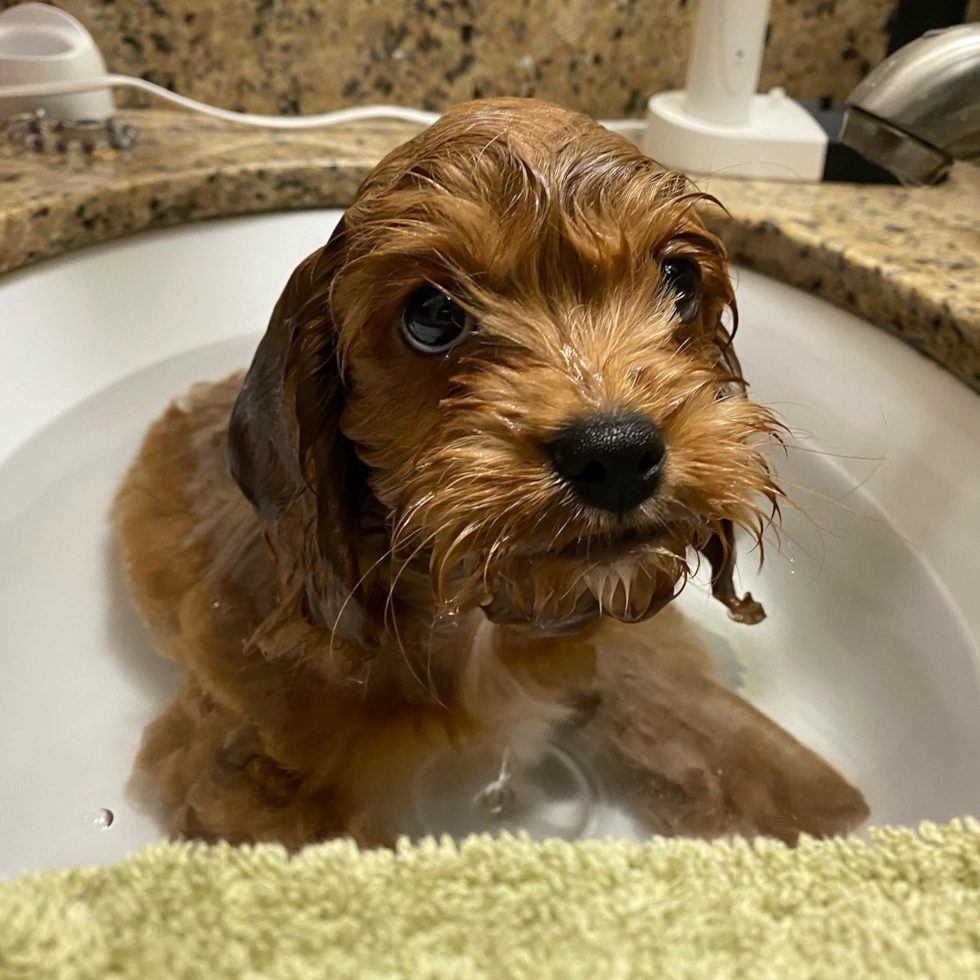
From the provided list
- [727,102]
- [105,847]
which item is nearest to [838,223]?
[727,102]

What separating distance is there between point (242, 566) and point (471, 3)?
4.97 feet

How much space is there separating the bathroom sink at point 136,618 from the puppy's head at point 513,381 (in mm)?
380

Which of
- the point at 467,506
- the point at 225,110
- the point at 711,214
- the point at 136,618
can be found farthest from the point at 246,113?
the point at 467,506

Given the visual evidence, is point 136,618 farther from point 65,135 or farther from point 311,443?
point 65,135

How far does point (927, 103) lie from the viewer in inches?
43.8

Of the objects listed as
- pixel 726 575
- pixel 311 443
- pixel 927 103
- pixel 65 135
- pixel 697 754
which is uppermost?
pixel 927 103

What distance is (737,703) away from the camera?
1640 millimetres

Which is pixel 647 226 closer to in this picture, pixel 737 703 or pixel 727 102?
pixel 737 703

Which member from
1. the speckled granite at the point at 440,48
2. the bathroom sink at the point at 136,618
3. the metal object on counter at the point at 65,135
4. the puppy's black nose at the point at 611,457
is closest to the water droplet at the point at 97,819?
the bathroom sink at the point at 136,618

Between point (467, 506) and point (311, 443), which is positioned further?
point (311, 443)

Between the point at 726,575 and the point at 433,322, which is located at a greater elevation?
the point at 433,322

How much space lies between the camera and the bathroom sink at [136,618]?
140cm

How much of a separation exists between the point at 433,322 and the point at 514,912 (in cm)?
65

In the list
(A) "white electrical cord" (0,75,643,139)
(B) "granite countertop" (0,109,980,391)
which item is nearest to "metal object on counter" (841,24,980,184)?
(B) "granite countertop" (0,109,980,391)
